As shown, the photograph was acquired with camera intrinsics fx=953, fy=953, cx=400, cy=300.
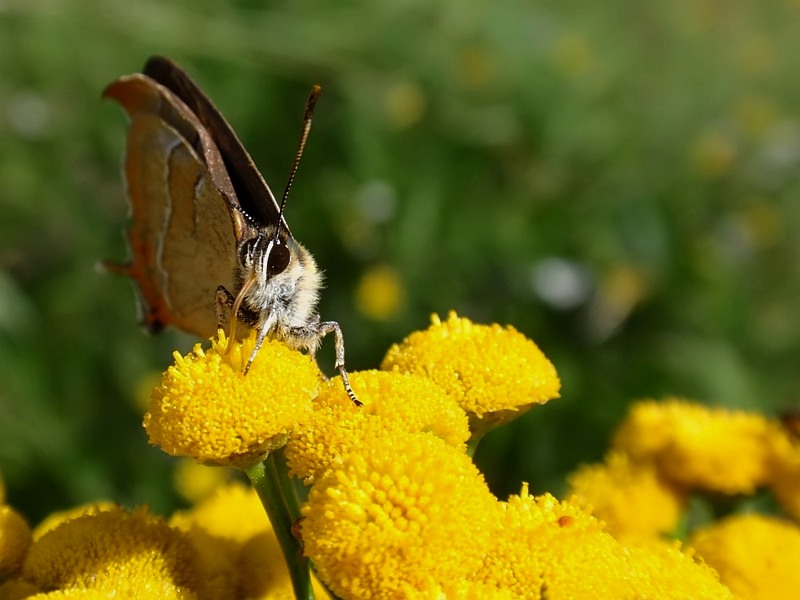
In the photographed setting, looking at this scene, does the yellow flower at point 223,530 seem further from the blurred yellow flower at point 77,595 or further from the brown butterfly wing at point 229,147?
the brown butterfly wing at point 229,147

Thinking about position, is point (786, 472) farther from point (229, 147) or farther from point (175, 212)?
point (175, 212)

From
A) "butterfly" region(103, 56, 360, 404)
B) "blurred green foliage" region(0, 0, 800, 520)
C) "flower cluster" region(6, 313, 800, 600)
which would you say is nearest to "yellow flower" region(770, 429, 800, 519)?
"flower cluster" region(6, 313, 800, 600)

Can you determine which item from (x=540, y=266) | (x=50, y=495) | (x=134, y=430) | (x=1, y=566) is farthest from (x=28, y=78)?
(x=1, y=566)

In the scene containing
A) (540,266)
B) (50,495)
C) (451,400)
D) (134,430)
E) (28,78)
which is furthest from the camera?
(28,78)

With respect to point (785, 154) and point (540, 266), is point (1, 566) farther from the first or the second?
point (785, 154)

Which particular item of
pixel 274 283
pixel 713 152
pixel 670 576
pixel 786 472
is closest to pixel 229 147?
pixel 274 283

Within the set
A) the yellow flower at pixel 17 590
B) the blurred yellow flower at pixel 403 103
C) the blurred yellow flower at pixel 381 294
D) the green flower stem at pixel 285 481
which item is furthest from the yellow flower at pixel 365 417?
the blurred yellow flower at pixel 403 103
